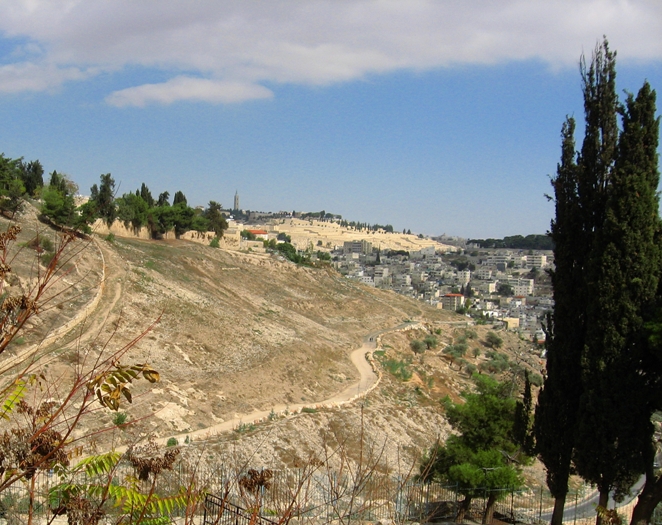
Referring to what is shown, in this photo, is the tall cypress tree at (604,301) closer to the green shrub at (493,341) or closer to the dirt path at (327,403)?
the dirt path at (327,403)

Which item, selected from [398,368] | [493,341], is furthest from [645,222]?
[493,341]

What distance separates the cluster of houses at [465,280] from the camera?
366 ft

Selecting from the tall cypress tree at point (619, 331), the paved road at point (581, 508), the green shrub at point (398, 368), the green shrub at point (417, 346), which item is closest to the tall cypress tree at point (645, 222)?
the tall cypress tree at point (619, 331)

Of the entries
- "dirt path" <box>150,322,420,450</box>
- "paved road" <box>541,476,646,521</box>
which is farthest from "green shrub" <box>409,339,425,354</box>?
"paved road" <box>541,476,646,521</box>

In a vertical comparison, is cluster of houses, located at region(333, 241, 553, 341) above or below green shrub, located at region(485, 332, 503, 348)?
above

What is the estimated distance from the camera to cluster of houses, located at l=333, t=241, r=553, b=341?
112 metres

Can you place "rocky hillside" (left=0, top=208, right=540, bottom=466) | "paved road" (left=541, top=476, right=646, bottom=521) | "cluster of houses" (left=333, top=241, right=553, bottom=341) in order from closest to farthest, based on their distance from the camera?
"paved road" (left=541, top=476, right=646, bottom=521), "rocky hillside" (left=0, top=208, right=540, bottom=466), "cluster of houses" (left=333, top=241, right=553, bottom=341)

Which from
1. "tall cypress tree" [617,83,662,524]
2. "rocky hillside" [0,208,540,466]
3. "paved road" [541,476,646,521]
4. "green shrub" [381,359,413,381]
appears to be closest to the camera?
"tall cypress tree" [617,83,662,524]

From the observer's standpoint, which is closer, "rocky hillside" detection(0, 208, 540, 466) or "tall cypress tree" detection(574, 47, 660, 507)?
"tall cypress tree" detection(574, 47, 660, 507)

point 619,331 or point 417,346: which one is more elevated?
point 619,331

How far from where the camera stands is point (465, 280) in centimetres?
16075

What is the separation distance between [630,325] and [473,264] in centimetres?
17927

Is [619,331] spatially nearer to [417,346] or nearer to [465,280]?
[417,346]

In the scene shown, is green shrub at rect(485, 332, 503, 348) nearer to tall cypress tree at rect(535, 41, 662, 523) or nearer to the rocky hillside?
the rocky hillside
